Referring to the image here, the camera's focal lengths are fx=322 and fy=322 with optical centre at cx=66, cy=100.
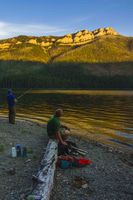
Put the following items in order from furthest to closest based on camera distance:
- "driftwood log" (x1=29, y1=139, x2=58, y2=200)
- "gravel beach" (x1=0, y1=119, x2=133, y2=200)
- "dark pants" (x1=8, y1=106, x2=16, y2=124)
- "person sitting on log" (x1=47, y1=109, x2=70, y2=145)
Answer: "dark pants" (x1=8, y1=106, x2=16, y2=124) < "person sitting on log" (x1=47, y1=109, x2=70, y2=145) < "gravel beach" (x1=0, y1=119, x2=133, y2=200) < "driftwood log" (x1=29, y1=139, x2=58, y2=200)

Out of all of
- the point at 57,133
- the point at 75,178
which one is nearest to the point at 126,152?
the point at 57,133

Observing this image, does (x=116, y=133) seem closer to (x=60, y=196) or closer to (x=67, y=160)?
(x=67, y=160)

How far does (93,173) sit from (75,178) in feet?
5.72

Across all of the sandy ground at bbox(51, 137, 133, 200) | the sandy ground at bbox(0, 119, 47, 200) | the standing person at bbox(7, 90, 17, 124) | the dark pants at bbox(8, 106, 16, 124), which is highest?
the standing person at bbox(7, 90, 17, 124)

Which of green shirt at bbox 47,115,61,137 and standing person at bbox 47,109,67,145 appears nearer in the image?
standing person at bbox 47,109,67,145

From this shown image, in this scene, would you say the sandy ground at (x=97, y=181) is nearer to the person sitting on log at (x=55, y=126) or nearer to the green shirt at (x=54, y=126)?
the person sitting on log at (x=55, y=126)

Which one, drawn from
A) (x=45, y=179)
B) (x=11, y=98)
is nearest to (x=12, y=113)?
(x=11, y=98)

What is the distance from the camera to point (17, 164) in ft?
64.6

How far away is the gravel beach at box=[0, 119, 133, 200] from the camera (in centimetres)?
1542

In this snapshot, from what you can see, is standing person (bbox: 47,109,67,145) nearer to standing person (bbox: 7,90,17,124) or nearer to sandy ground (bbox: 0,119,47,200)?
sandy ground (bbox: 0,119,47,200)

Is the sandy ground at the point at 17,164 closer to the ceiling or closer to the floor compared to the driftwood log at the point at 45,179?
closer to the floor

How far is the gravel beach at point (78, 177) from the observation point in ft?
50.6

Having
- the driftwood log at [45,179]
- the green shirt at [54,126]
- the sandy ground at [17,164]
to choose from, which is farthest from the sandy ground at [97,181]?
the green shirt at [54,126]

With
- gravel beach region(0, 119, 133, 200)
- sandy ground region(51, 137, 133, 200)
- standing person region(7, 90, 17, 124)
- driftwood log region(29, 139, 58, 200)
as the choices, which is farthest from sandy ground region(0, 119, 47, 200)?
standing person region(7, 90, 17, 124)
